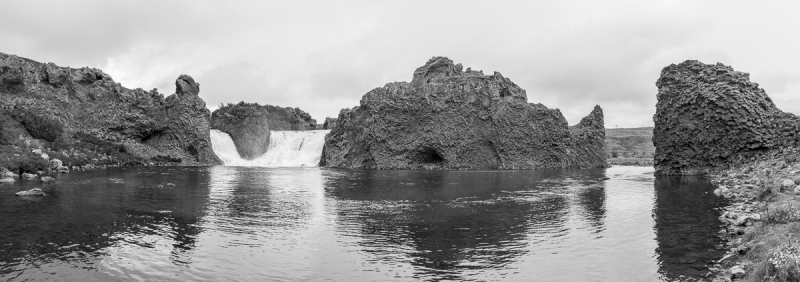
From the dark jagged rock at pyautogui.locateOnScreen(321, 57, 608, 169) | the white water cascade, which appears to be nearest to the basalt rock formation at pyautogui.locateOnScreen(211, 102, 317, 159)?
the white water cascade

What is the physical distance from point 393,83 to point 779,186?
7546cm

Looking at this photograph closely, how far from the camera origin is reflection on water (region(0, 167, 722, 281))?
606 inches

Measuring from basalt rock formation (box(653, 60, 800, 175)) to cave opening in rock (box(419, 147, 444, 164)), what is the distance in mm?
42716

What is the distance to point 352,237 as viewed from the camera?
68.4 ft

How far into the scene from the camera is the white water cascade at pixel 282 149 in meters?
110

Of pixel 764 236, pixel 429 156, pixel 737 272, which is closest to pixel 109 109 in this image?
pixel 429 156

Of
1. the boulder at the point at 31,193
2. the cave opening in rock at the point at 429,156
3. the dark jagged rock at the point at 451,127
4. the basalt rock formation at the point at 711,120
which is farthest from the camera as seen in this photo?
the cave opening in rock at the point at 429,156

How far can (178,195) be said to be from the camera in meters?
36.1

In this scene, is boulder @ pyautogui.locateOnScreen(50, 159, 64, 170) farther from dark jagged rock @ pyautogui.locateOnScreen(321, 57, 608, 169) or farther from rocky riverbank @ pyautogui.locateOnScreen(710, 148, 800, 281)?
rocky riverbank @ pyautogui.locateOnScreen(710, 148, 800, 281)

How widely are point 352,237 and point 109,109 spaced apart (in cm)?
9016

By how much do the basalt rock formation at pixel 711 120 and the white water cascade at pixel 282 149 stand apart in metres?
71.7

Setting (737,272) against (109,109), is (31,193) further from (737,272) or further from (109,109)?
(109,109)

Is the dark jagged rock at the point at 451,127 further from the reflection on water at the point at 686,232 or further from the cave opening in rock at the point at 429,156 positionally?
the reflection on water at the point at 686,232

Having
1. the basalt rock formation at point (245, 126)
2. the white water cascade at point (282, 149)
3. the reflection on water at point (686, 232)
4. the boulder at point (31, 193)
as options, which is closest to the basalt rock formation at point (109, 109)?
the white water cascade at point (282, 149)
